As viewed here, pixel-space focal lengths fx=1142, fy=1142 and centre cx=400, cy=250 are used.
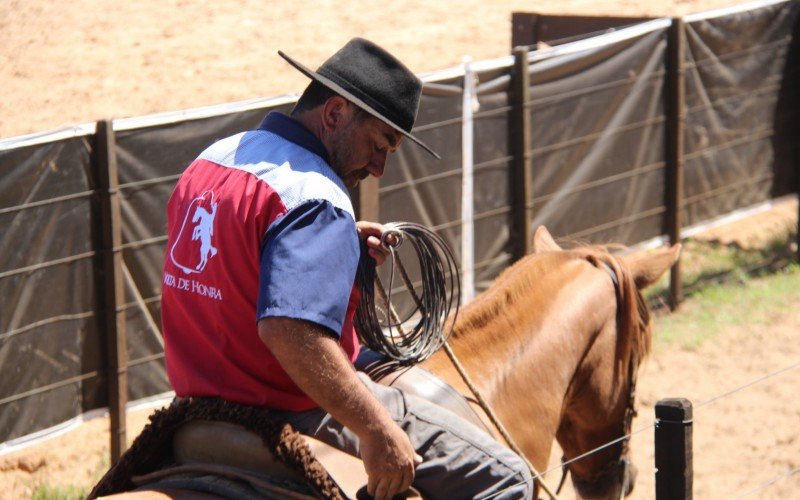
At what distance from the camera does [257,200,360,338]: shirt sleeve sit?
2.84 m

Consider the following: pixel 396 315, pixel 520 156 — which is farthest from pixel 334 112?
pixel 520 156

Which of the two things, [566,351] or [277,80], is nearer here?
[566,351]

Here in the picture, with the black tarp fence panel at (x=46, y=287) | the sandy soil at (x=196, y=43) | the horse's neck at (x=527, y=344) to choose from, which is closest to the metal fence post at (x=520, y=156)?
the black tarp fence panel at (x=46, y=287)

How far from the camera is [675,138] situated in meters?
9.40

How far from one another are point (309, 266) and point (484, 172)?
17.4ft

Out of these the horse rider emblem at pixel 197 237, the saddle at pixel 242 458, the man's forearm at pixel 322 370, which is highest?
A: the horse rider emblem at pixel 197 237

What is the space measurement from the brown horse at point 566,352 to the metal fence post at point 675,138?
194 inches

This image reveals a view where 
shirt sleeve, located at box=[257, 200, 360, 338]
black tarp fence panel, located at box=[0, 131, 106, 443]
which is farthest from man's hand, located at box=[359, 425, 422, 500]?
black tarp fence panel, located at box=[0, 131, 106, 443]

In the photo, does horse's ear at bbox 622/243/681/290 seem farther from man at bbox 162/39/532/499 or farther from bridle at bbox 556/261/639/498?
man at bbox 162/39/532/499

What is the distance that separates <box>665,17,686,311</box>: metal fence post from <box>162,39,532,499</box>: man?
634 centimetres

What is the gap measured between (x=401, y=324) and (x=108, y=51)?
11.1 meters

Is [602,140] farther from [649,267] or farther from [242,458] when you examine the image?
[242,458]

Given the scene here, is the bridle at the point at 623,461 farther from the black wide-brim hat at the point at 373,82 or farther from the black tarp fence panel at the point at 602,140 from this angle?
the black tarp fence panel at the point at 602,140

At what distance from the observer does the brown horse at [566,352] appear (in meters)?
4.08
